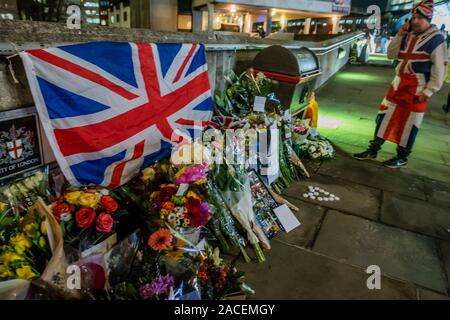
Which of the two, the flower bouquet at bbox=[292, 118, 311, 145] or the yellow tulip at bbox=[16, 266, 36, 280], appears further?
the flower bouquet at bbox=[292, 118, 311, 145]

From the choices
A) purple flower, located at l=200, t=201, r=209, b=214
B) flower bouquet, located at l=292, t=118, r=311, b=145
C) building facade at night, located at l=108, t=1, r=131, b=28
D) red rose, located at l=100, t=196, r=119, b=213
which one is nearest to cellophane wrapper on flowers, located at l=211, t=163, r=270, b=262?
purple flower, located at l=200, t=201, r=209, b=214

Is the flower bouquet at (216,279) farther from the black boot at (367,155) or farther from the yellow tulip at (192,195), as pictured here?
the black boot at (367,155)

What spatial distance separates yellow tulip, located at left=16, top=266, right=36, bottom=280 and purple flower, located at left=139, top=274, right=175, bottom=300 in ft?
2.13

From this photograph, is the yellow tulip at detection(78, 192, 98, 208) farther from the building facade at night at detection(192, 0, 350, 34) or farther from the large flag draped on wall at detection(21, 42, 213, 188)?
the building facade at night at detection(192, 0, 350, 34)

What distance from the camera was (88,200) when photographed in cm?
212

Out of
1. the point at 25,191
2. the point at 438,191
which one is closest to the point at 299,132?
the point at 438,191

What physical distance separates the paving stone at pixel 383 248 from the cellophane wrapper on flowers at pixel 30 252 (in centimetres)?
226

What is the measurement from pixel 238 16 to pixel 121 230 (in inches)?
1206

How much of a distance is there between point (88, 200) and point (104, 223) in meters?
0.22

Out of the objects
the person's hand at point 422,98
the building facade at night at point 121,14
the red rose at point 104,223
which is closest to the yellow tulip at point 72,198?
the red rose at point 104,223

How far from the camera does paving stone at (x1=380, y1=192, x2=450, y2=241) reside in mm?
3303

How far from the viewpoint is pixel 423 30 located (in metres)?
4.21

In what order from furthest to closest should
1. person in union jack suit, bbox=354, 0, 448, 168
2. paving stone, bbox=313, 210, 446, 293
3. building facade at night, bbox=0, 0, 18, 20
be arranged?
building facade at night, bbox=0, 0, 18, 20, person in union jack suit, bbox=354, 0, 448, 168, paving stone, bbox=313, 210, 446, 293

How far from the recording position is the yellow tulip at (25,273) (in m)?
1.69
